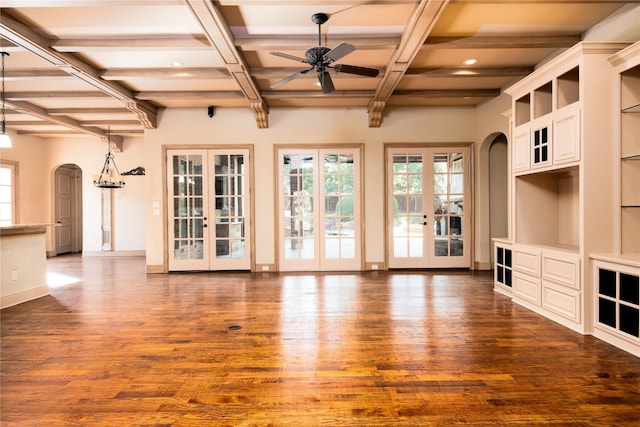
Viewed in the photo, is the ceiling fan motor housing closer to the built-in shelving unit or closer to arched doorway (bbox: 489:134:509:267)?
the built-in shelving unit

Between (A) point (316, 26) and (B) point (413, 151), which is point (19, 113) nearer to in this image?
(A) point (316, 26)

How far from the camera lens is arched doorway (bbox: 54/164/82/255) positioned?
30.4 feet

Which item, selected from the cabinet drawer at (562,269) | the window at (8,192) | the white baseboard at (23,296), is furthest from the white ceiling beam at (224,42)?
the window at (8,192)

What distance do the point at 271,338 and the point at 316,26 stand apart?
129 inches

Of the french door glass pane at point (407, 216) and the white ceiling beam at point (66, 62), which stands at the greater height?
the white ceiling beam at point (66, 62)

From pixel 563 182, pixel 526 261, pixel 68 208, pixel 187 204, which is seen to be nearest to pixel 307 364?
pixel 526 261

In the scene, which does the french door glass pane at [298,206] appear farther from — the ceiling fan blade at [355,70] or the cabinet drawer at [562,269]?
the cabinet drawer at [562,269]

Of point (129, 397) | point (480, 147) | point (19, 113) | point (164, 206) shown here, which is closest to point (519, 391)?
point (129, 397)

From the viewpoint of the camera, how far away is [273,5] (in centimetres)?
329

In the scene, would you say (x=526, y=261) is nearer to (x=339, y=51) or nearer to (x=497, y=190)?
(x=497, y=190)

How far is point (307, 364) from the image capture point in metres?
2.59

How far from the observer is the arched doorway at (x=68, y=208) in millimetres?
9266

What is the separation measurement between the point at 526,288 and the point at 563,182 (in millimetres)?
1434

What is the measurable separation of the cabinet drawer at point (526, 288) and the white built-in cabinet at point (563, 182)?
0.01 meters
